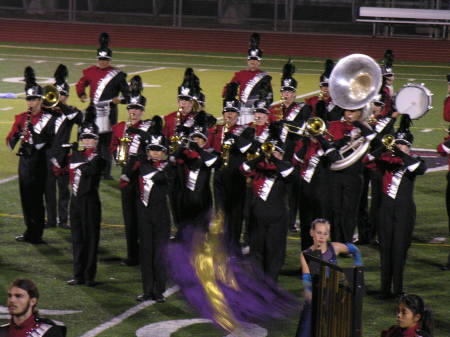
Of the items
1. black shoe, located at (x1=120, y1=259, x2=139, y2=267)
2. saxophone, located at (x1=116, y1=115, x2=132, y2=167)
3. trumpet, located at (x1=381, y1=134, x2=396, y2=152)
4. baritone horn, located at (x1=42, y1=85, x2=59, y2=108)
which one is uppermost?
baritone horn, located at (x1=42, y1=85, x2=59, y2=108)

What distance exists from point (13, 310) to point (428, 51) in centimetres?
2549

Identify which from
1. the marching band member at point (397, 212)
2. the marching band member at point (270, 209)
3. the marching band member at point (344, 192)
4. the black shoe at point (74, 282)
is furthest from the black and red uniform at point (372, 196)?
the black shoe at point (74, 282)

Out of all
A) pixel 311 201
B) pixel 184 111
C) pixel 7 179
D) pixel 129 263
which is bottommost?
pixel 129 263

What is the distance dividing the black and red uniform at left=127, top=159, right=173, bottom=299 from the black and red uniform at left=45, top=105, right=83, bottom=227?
5.35 feet

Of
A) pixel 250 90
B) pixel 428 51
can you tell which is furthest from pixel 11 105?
pixel 428 51

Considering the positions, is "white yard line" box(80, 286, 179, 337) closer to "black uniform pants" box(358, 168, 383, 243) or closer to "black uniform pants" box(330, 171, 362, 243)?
"black uniform pants" box(330, 171, 362, 243)

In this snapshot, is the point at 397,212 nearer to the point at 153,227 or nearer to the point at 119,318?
the point at 153,227

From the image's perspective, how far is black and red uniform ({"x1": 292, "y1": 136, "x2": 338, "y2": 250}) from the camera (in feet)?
35.4

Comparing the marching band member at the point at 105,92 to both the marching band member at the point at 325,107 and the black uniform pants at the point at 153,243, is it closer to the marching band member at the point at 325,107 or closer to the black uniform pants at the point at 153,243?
the marching band member at the point at 325,107

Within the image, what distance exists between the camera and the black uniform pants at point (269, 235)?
9859mm

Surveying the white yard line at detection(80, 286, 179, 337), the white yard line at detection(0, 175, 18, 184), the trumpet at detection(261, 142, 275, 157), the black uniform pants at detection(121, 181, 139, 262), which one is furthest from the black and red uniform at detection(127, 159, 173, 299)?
the white yard line at detection(0, 175, 18, 184)

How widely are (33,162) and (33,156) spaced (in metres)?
0.06

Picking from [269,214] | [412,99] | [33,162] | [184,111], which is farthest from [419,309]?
[412,99]

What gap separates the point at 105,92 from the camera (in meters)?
14.3
